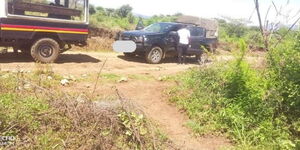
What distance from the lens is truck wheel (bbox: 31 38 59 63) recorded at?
9469 millimetres

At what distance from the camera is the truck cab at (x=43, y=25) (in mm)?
8789

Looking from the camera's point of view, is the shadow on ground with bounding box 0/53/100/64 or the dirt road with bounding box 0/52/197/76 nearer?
the dirt road with bounding box 0/52/197/76

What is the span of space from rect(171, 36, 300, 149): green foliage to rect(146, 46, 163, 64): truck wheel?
492 cm

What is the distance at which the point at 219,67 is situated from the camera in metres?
7.54

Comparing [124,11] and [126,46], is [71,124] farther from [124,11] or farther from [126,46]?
[124,11]

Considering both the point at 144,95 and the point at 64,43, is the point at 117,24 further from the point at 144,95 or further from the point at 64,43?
the point at 144,95

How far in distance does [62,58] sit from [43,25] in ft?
6.31

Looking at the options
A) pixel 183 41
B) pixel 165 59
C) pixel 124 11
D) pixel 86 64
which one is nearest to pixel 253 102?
pixel 86 64

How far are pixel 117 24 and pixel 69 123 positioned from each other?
14.7 metres

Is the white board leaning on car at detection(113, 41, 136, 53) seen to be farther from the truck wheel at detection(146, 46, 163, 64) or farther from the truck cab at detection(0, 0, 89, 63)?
the truck cab at detection(0, 0, 89, 63)

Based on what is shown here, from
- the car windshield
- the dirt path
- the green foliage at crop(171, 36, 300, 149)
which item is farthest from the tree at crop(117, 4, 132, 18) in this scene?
the green foliage at crop(171, 36, 300, 149)

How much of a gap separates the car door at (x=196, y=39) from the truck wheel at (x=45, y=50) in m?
5.42

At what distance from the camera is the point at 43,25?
9.38 m

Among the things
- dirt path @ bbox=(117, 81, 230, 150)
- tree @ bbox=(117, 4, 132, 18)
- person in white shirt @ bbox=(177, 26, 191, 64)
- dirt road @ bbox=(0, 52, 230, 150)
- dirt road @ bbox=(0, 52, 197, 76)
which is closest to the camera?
dirt path @ bbox=(117, 81, 230, 150)
